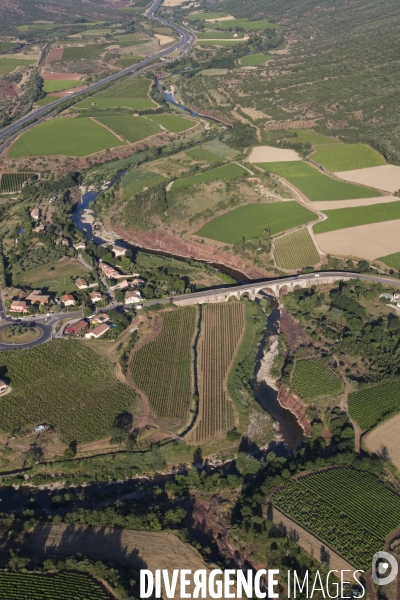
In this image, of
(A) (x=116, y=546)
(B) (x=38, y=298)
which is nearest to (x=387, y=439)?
(A) (x=116, y=546)

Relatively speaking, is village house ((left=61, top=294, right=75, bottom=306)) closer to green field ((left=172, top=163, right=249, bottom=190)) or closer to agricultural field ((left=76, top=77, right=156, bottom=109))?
green field ((left=172, top=163, right=249, bottom=190))

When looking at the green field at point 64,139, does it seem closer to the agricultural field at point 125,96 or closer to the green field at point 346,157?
the agricultural field at point 125,96

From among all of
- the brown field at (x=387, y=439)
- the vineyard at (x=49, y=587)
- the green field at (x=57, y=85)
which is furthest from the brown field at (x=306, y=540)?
the green field at (x=57, y=85)

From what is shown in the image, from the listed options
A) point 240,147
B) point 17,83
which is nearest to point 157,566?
point 240,147

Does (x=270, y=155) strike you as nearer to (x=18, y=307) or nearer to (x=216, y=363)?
(x=216, y=363)

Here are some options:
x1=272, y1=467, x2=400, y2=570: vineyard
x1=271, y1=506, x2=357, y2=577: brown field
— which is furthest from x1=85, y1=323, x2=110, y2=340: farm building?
x1=271, y1=506, x2=357, y2=577: brown field
